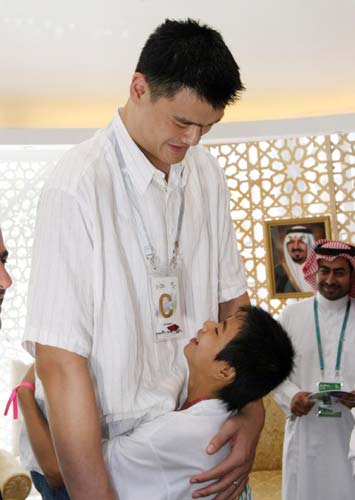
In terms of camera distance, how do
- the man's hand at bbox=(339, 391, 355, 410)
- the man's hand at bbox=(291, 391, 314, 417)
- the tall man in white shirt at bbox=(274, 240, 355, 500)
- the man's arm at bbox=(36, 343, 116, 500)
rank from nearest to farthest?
the man's arm at bbox=(36, 343, 116, 500) < the man's hand at bbox=(339, 391, 355, 410) < the man's hand at bbox=(291, 391, 314, 417) < the tall man in white shirt at bbox=(274, 240, 355, 500)

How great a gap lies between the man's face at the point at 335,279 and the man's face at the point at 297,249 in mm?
1549

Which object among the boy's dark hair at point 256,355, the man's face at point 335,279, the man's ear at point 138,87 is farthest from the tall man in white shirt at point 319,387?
the man's ear at point 138,87

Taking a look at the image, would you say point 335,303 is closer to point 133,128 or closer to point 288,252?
point 288,252

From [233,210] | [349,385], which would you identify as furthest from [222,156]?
[349,385]

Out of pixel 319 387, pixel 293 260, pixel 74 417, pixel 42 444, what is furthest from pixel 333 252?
pixel 74 417

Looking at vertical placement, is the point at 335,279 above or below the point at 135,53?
below

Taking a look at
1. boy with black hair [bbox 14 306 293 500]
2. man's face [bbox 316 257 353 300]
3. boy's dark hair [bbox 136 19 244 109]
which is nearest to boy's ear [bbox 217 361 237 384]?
boy with black hair [bbox 14 306 293 500]

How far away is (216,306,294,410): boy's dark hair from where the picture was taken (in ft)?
5.80

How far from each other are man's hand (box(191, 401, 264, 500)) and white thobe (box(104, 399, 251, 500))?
3 cm

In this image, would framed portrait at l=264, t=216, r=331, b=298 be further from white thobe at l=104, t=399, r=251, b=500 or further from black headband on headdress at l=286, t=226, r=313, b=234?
white thobe at l=104, t=399, r=251, b=500

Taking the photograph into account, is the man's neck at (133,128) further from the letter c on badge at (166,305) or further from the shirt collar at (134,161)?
the letter c on badge at (166,305)

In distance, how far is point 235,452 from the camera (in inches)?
62.4

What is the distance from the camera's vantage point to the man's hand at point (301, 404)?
4.35 metres

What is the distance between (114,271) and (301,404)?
10.1 feet
